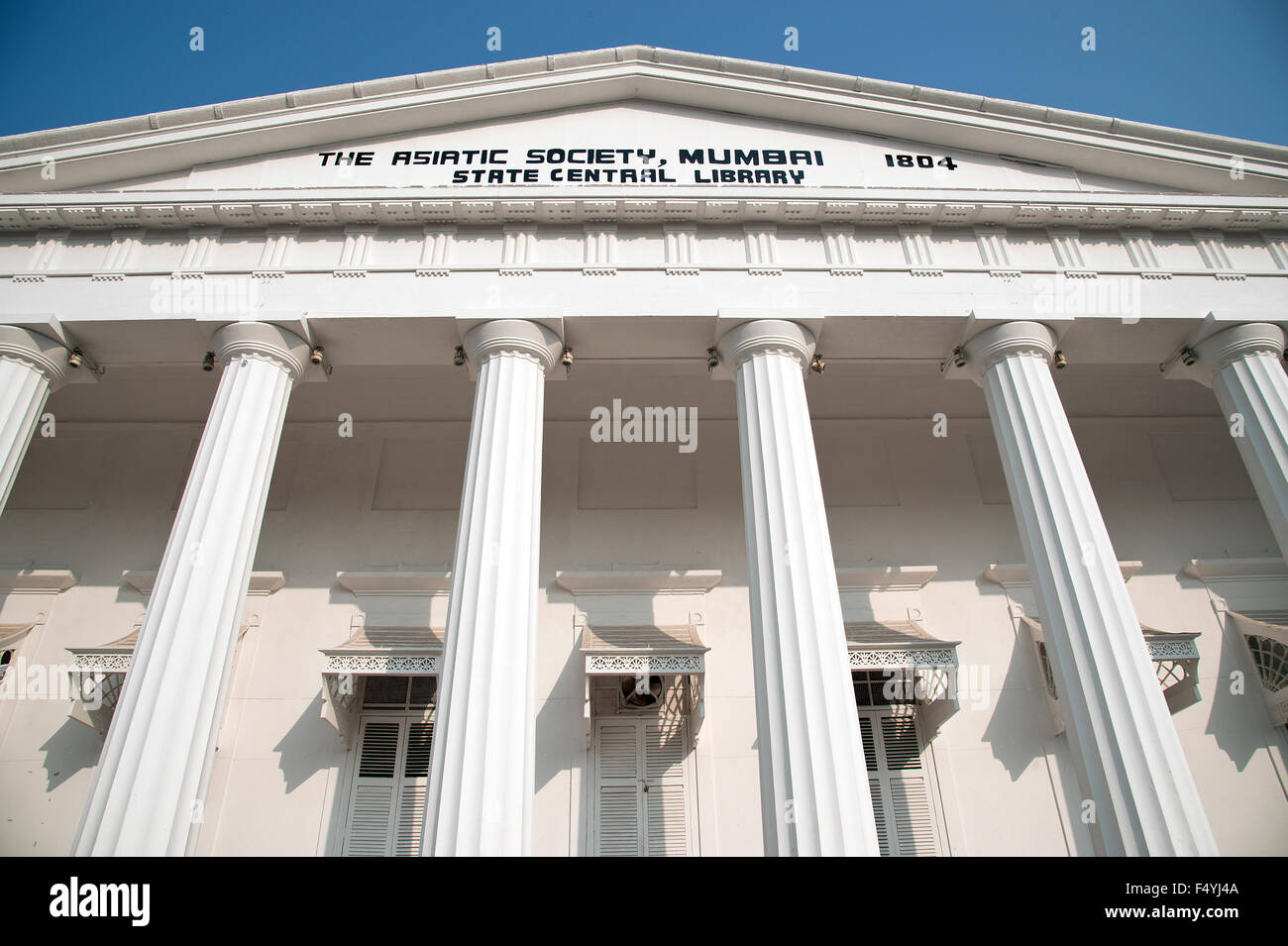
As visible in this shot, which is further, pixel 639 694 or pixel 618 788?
pixel 639 694

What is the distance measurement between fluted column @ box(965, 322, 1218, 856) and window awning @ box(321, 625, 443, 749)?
851 centimetres

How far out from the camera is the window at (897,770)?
12.2m

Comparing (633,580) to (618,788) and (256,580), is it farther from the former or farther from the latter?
(256,580)

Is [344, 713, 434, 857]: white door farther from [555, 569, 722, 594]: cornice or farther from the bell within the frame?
[555, 569, 722, 594]: cornice

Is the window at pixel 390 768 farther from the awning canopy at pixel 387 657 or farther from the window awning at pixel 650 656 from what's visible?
the window awning at pixel 650 656

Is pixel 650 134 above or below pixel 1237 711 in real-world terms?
above

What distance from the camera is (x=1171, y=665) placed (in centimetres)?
1286

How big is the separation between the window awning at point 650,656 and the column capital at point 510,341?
4435mm

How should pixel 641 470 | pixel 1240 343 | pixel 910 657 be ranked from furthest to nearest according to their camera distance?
pixel 641 470 < pixel 910 657 < pixel 1240 343

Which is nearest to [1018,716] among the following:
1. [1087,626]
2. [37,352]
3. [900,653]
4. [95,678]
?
[900,653]

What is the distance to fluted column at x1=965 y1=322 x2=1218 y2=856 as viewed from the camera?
7.58 meters

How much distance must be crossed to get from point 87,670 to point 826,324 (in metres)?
12.5

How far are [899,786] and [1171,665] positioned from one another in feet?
16.5

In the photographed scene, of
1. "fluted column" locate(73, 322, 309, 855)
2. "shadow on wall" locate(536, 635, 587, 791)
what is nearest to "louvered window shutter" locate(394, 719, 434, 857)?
"shadow on wall" locate(536, 635, 587, 791)
